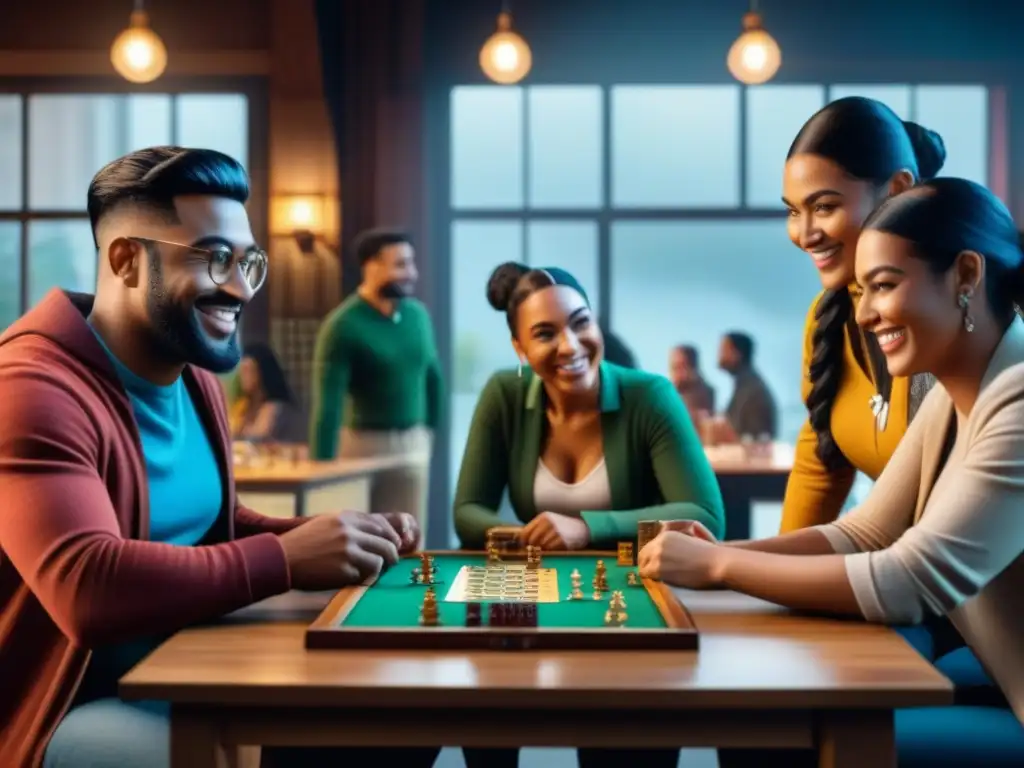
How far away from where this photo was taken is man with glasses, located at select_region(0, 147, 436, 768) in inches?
76.4

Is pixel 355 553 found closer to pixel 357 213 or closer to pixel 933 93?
pixel 357 213

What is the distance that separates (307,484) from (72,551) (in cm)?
398

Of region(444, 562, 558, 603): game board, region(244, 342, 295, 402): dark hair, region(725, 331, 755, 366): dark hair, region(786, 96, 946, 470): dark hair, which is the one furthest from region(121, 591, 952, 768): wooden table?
region(725, 331, 755, 366): dark hair

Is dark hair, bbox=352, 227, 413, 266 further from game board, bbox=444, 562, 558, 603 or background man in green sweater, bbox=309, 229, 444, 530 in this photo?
game board, bbox=444, 562, 558, 603

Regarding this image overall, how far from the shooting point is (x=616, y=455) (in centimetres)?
317

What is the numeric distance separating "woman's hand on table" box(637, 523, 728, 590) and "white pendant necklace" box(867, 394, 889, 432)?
0.71m

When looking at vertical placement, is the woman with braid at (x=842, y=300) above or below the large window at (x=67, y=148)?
below

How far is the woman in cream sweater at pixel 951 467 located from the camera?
194 cm

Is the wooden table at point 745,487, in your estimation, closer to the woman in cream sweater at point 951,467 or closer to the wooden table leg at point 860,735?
the woman in cream sweater at point 951,467

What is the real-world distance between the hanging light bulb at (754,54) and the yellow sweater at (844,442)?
4.21m

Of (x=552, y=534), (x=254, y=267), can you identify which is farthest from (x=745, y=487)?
(x=254, y=267)

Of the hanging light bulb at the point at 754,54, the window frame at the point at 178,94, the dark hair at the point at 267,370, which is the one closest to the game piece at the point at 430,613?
the hanging light bulb at the point at 754,54

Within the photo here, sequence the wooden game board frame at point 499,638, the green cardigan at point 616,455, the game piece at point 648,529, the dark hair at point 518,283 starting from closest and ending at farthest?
the wooden game board frame at point 499,638 < the game piece at point 648,529 < the green cardigan at point 616,455 < the dark hair at point 518,283

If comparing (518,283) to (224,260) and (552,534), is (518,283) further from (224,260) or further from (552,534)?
(224,260)
